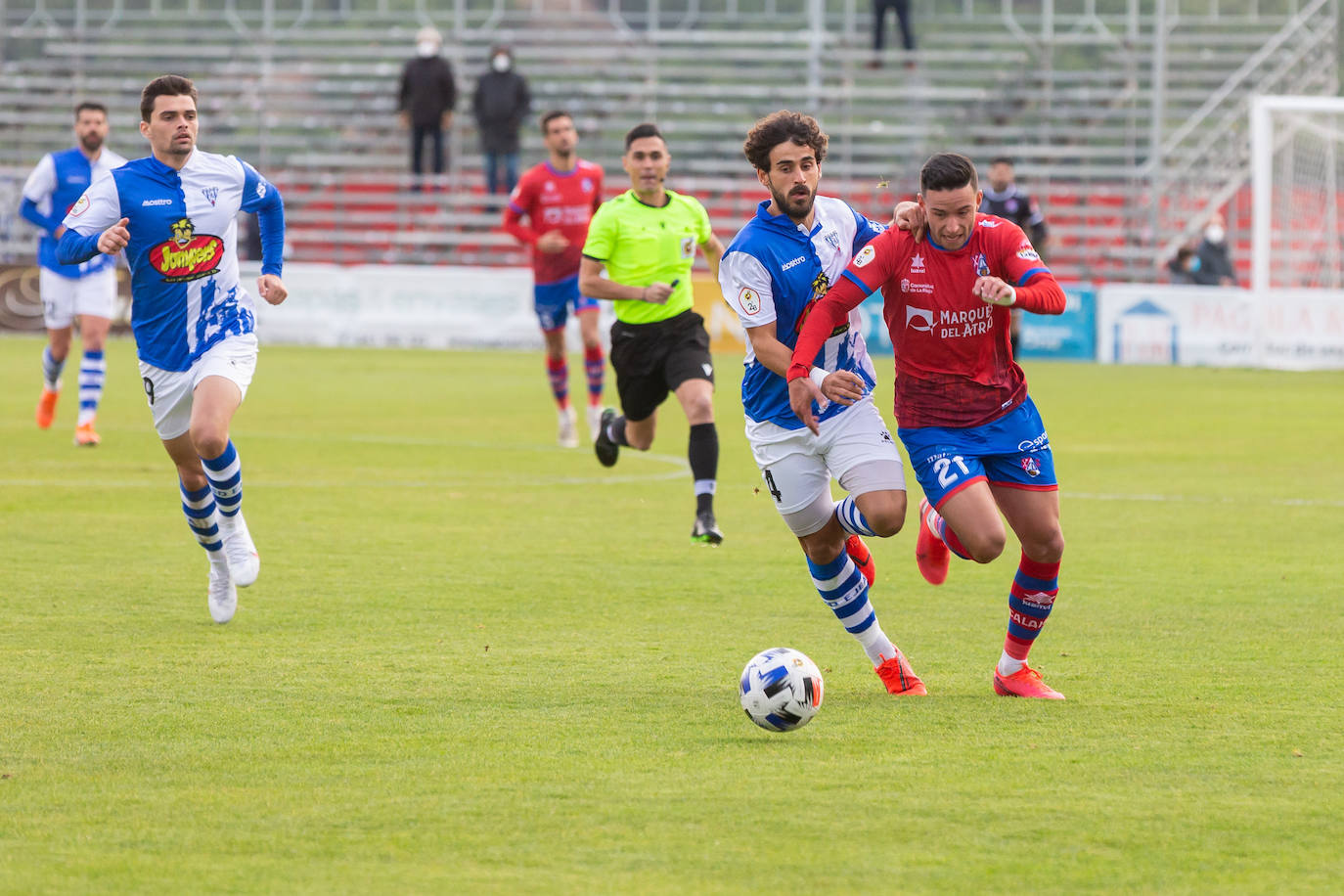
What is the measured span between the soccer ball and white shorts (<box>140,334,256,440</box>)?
11.0ft

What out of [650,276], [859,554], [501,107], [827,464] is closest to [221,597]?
[859,554]

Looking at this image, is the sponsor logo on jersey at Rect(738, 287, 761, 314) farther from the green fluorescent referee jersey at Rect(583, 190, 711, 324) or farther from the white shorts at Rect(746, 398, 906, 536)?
the green fluorescent referee jersey at Rect(583, 190, 711, 324)

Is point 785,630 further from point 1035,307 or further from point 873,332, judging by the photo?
point 873,332

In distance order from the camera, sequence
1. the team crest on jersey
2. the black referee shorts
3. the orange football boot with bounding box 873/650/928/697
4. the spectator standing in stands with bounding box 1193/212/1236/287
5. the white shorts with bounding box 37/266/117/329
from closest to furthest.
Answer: the orange football boot with bounding box 873/650/928/697, the team crest on jersey, the black referee shorts, the white shorts with bounding box 37/266/117/329, the spectator standing in stands with bounding box 1193/212/1236/287

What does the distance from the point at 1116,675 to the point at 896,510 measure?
1.07 metres

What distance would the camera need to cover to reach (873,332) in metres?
26.8

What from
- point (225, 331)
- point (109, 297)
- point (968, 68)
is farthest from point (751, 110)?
point (225, 331)

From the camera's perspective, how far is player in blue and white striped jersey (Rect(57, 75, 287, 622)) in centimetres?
822

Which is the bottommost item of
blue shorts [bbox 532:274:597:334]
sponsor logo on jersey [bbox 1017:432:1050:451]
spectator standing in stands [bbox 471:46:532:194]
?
sponsor logo on jersey [bbox 1017:432:1050:451]

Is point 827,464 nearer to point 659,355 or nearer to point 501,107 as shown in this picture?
point 659,355

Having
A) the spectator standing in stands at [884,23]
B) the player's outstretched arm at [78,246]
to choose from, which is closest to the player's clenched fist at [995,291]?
the player's outstretched arm at [78,246]

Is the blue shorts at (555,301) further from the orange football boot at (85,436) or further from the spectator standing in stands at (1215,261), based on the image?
the spectator standing in stands at (1215,261)

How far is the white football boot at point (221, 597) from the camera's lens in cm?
797

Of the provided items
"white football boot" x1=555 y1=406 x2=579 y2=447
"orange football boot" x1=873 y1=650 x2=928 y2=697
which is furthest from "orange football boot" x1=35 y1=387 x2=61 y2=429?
"orange football boot" x1=873 y1=650 x2=928 y2=697
